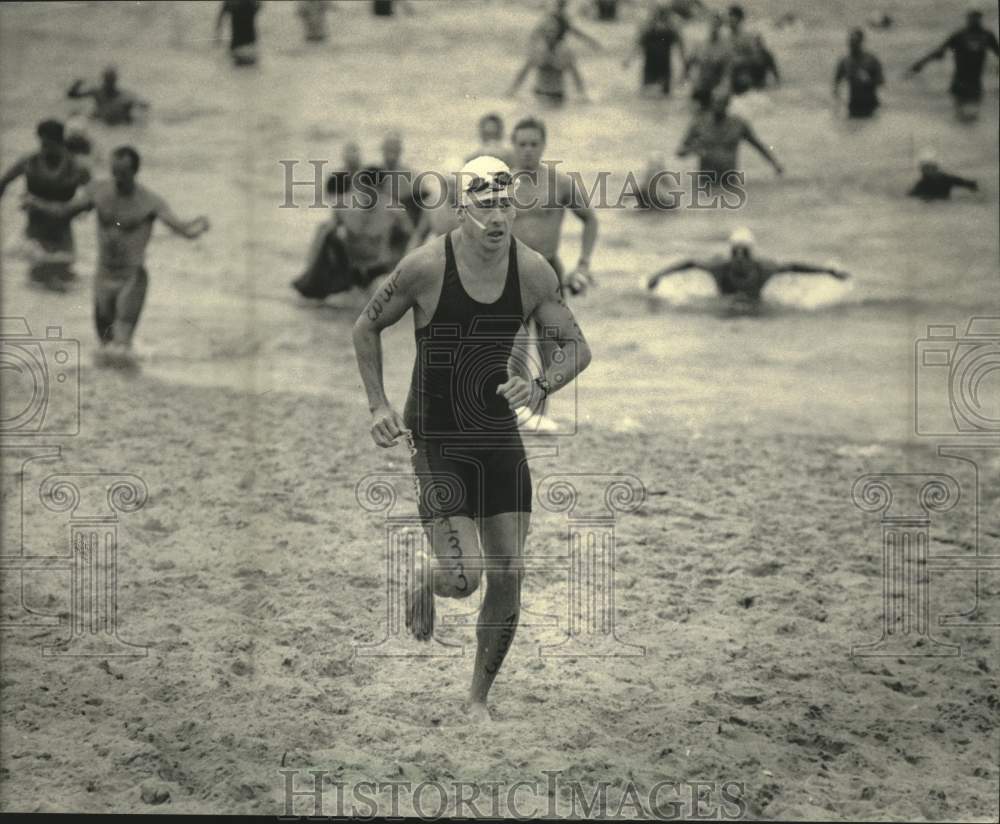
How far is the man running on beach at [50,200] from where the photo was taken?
13.9 m

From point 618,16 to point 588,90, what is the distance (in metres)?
0.68

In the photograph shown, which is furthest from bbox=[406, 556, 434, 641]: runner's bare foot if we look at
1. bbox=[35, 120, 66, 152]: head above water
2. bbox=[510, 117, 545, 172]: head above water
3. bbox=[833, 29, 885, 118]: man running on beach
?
bbox=[833, 29, 885, 118]: man running on beach

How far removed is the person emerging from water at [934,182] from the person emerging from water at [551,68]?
2.88m

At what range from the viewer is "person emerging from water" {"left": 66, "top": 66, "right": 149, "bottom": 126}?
1516 centimetres

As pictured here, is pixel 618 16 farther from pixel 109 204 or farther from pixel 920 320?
pixel 109 204

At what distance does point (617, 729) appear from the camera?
7.76 meters

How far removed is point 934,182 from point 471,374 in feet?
26.8

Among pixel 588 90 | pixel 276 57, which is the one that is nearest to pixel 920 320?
pixel 588 90

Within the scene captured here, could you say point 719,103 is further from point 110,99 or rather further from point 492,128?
point 110,99

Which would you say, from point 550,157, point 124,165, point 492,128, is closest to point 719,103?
point 550,157

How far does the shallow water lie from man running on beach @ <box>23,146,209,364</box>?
334 millimetres

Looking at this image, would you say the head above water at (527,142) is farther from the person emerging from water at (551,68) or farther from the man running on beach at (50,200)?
the man running on beach at (50,200)

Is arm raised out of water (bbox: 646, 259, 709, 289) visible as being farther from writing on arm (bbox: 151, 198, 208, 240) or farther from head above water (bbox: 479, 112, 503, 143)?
writing on arm (bbox: 151, 198, 208, 240)

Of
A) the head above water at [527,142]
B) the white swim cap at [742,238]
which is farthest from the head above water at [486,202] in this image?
the white swim cap at [742,238]
